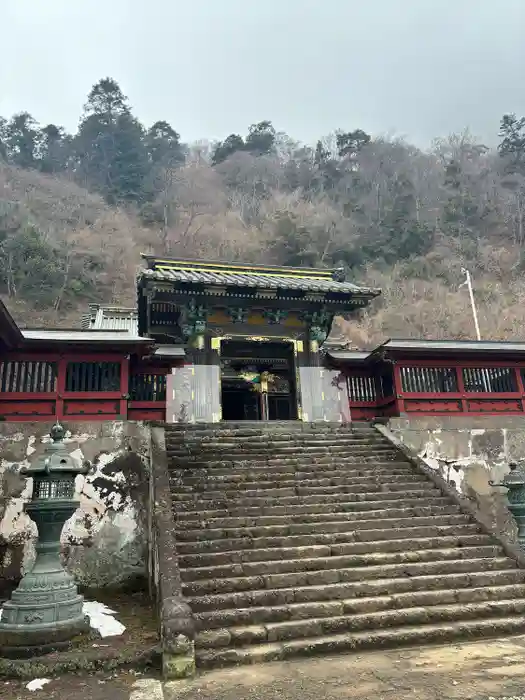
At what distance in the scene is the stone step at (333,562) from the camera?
6.57 m

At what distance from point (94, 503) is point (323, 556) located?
15.1 feet

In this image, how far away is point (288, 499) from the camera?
28.3 feet

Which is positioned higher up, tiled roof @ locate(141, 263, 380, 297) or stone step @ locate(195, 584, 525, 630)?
tiled roof @ locate(141, 263, 380, 297)

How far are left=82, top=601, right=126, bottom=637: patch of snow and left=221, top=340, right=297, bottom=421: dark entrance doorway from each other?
24.0ft

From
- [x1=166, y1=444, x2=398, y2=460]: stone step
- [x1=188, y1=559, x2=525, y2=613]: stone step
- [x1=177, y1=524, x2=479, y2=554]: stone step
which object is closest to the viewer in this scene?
[x1=188, y1=559, x2=525, y2=613]: stone step

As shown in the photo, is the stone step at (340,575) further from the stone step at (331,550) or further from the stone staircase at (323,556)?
the stone step at (331,550)

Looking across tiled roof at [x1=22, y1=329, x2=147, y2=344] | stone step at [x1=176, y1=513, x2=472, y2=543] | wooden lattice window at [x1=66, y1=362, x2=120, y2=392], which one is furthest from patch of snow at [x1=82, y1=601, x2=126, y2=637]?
tiled roof at [x1=22, y1=329, x2=147, y2=344]

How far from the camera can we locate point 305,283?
572 inches

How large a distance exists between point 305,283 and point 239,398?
7197 millimetres

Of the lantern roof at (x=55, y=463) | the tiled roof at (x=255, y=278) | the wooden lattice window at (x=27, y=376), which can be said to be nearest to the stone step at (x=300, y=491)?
the lantern roof at (x=55, y=463)

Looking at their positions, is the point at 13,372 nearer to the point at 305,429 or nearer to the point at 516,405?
the point at 305,429

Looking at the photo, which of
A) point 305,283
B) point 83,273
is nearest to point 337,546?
point 305,283

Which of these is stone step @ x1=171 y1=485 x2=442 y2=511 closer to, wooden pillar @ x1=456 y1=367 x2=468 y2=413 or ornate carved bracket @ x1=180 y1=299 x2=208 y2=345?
wooden pillar @ x1=456 y1=367 x2=468 y2=413

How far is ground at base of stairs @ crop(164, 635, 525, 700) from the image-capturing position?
434 centimetres
